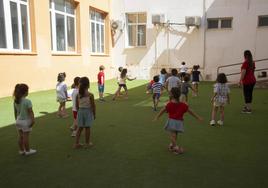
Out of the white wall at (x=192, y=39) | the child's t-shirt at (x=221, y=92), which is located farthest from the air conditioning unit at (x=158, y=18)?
the child's t-shirt at (x=221, y=92)

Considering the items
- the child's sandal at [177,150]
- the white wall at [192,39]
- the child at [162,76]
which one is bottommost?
the child's sandal at [177,150]

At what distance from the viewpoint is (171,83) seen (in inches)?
352

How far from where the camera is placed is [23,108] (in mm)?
4859

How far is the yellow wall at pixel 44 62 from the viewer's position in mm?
A: 12058

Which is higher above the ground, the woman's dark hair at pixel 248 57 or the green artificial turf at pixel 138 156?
the woman's dark hair at pixel 248 57

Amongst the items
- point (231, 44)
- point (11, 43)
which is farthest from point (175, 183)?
point (231, 44)

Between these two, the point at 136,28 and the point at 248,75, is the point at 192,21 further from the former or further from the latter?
the point at 248,75

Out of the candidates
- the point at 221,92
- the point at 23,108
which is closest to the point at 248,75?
the point at 221,92

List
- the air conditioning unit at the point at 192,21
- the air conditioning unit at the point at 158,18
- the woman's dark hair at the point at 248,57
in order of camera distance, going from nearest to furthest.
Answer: the woman's dark hair at the point at 248,57 < the air conditioning unit at the point at 192,21 < the air conditioning unit at the point at 158,18

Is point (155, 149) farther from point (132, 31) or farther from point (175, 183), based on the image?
point (132, 31)

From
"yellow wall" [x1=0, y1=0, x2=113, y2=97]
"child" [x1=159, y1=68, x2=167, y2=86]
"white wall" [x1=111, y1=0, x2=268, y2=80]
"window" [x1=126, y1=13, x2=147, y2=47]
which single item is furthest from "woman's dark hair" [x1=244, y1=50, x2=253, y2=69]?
"window" [x1=126, y1=13, x2=147, y2=47]

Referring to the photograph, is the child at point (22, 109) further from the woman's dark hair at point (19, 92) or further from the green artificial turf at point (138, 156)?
Answer: the green artificial turf at point (138, 156)

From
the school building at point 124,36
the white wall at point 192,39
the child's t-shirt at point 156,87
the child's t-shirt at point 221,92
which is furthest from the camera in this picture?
the white wall at point 192,39

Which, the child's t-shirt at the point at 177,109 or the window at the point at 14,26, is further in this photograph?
the window at the point at 14,26
